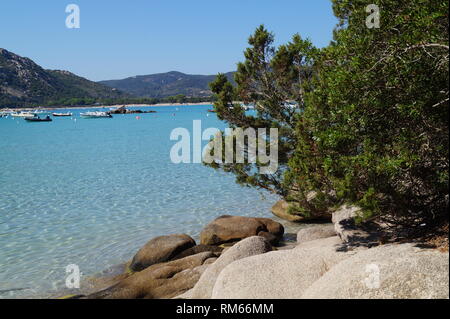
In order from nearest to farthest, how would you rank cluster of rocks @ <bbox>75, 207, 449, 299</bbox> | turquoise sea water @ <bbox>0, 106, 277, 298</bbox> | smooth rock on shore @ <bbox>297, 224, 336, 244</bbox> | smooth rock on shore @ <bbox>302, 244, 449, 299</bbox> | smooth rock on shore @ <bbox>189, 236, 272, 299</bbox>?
smooth rock on shore @ <bbox>302, 244, 449, 299</bbox> → cluster of rocks @ <bbox>75, 207, 449, 299</bbox> → smooth rock on shore @ <bbox>189, 236, 272, 299</bbox> → smooth rock on shore @ <bbox>297, 224, 336, 244</bbox> → turquoise sea water @ <bbox>0, 106, 277, 298</bbox>

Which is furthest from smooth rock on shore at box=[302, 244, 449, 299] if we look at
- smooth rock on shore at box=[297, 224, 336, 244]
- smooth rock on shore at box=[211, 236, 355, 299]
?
smooth rock on shore at box=[297, 224, 336, 244]

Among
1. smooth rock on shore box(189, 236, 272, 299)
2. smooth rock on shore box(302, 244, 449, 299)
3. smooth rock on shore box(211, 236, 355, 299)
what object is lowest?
smooth rock on shore box(189, 236, 272, 299)

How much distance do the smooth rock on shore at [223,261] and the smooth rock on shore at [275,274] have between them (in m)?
0.87

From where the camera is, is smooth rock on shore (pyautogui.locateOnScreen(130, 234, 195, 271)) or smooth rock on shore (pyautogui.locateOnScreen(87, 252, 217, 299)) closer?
smooth rock on shore (pyautogui.locateOnScreen(87, 252, 217, 299))

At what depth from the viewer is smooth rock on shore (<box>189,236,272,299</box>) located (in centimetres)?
904

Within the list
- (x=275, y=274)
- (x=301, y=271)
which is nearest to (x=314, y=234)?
(x=301, y=271)

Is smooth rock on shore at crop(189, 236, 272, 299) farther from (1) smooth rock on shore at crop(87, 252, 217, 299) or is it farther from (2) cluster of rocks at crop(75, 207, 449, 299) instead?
(1) smooth rock on shore at crop(87, 252, 217, 299)

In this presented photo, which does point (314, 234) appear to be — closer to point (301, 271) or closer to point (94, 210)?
point (301, 271)

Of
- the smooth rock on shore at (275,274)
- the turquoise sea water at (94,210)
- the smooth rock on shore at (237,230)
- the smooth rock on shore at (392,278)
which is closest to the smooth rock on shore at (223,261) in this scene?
the smooth rock on shore at (275,274)

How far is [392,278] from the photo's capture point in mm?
6332

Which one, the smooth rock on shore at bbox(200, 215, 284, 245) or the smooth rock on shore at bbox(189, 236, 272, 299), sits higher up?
the smooth rock on shore at bbox(189, 236, 272, 299)

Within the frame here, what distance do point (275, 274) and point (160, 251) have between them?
21.7ft

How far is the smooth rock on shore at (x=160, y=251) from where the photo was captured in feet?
44.5
